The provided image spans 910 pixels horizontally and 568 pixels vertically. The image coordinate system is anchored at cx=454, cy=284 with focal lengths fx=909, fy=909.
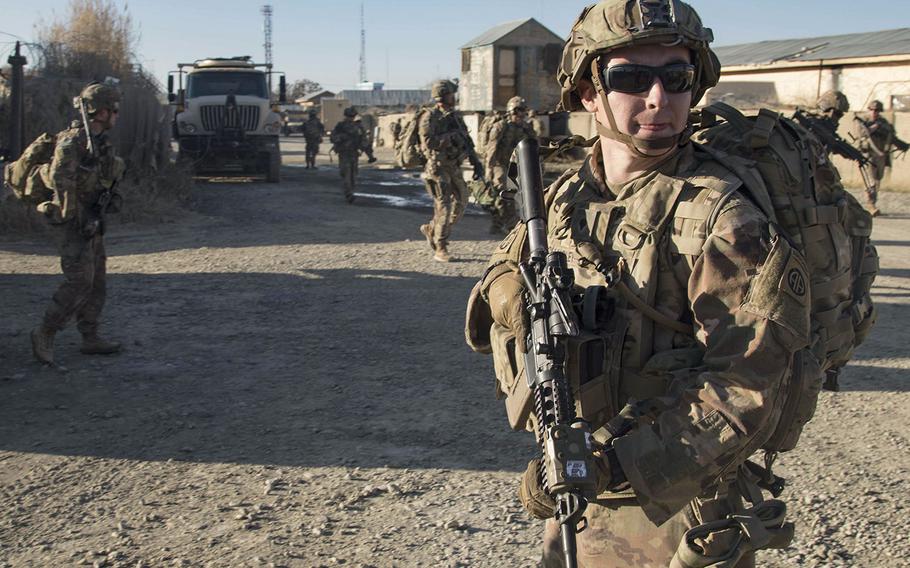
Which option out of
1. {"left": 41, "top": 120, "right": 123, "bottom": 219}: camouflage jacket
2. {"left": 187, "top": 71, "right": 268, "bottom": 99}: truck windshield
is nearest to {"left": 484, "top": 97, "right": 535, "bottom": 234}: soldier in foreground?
{"left": 41, "top": 120, "right": 123, "bottom": 219}: camouflage jacket

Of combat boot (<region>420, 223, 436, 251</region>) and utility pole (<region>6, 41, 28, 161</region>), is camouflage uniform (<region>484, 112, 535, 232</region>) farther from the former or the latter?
utility pole (<region>6, 41, 28, 161</region>)

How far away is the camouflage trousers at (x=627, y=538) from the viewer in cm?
201

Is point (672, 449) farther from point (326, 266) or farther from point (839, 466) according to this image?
point (326, 266)

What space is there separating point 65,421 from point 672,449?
4310mm

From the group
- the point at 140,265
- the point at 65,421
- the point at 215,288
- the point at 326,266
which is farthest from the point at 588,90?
the point at 140,265

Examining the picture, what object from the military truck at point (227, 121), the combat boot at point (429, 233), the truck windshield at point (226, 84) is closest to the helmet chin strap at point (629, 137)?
the combat boot at point (429, 233)

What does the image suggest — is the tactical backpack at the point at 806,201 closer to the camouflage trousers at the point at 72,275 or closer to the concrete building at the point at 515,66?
the camouflage trousers at the point at 72,275

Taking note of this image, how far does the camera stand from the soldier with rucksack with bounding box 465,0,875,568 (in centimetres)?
170

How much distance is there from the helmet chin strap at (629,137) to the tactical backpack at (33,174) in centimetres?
511

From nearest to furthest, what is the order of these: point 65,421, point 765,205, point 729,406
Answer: point 729,406 < point 765,205 < point 65,421

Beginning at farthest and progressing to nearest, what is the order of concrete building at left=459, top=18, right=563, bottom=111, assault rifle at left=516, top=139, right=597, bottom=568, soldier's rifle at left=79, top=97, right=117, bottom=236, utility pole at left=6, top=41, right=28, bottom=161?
concrete building at left=459, top=18, right=563, bottom=111 < utility pole at left=6, top=41, right=28, bottom=161 < soldier's rifle at left=79, top=97, right=117, bottom=236 < assault rifle at left=516, top=139, right=597, bottom=568

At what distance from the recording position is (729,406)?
1.68 m

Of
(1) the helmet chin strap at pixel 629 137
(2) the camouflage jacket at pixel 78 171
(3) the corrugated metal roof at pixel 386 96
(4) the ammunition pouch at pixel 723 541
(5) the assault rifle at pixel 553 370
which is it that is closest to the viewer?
(5) the assault rifle at pixel 553 370

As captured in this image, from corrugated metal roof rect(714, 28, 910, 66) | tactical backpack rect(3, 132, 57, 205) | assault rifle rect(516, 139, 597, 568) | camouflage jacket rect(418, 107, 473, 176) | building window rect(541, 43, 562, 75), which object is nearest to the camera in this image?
assault rifle rect(516, 139, 597, 568)
